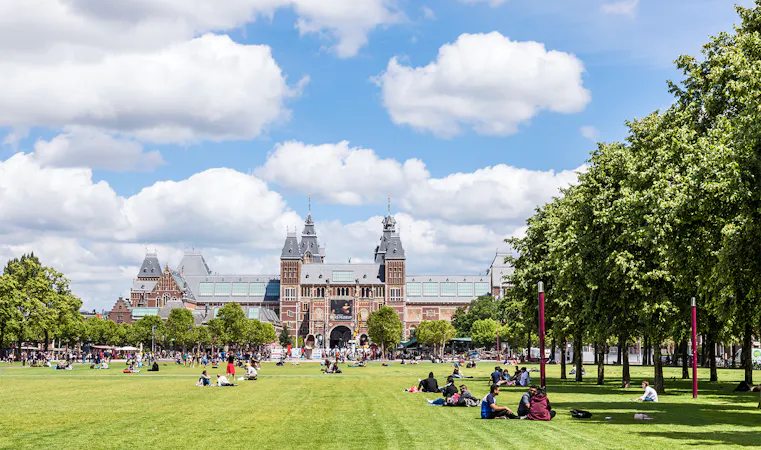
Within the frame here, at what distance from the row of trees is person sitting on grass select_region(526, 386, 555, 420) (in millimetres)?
7582

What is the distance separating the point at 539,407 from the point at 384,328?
5829 inches

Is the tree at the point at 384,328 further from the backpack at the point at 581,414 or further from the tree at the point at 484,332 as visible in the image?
the backpack at the point at 581,414

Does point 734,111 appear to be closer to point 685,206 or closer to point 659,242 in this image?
point 659,242

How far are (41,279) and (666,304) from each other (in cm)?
9549

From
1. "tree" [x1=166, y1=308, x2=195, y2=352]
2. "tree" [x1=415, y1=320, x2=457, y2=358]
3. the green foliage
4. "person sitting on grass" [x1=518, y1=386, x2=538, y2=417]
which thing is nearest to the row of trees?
"person sitting on grass" [x1=518, y1=386, x2=538, y2=417]

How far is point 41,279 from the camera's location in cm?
11525

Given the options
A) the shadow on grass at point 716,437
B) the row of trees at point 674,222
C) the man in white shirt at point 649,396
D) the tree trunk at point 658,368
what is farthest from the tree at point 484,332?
the shadow on grass at point 716,437

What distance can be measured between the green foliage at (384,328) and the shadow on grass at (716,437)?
499 ft

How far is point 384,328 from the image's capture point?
176m

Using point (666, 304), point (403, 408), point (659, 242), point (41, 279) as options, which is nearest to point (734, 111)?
point (659, 242)

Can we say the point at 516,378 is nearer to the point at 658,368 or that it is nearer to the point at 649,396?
the point at 658,368

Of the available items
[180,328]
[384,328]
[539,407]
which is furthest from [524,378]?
[384,328]

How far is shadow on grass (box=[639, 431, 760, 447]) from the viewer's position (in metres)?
22.0

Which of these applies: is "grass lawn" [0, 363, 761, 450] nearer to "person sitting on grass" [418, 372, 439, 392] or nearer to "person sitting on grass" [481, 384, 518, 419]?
"person sitting on grass" [481, 384, 518, 419]
